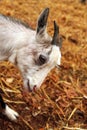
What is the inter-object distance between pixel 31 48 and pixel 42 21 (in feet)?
1.07

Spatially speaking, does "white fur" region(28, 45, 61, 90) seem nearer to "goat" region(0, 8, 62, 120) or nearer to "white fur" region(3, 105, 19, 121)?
"goat" region(0, 8, 62, 120)

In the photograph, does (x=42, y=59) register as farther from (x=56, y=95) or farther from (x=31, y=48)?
(x=56, y=95)

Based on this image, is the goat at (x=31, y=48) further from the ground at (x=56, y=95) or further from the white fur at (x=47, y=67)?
the ground at (x=56, y=95)

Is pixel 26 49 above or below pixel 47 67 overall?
above

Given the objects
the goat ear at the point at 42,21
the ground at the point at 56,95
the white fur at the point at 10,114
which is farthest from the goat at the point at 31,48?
the ground at the point at 56,95

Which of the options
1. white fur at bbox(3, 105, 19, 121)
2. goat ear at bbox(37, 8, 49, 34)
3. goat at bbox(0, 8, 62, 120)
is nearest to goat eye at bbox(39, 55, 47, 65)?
goat at bbox(0, 8, 62, 120)

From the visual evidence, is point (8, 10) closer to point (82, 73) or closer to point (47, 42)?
point (82, 73)

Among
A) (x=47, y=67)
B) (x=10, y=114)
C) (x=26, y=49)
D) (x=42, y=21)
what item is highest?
(x=42, y=21)

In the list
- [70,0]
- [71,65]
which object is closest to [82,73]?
[71,65]

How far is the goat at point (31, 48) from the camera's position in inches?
139

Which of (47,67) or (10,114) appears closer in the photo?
(47,67)

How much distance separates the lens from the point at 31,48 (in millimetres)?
3689

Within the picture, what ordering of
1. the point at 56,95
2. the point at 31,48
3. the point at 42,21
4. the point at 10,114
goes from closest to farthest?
1. the point at 42,21
2. the point at 31,48
3. the point at 10,114
4. the point at 56,95

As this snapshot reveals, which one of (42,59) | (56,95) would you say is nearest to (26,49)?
(42,59)
